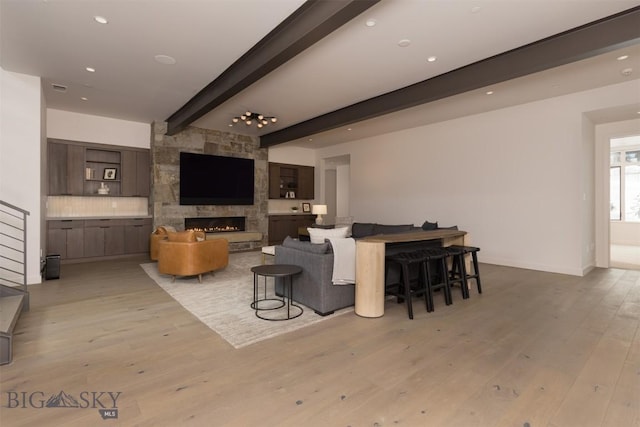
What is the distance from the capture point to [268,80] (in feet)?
15.6

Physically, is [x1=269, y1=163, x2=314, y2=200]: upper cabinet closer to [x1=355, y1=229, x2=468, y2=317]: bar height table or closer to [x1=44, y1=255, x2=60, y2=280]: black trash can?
[x1=44, y1=255, x2=60, y2=280]: black trash can

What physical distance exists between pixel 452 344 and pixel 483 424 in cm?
103

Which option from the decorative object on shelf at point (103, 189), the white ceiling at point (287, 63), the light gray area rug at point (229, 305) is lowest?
the light gray area rug at point (229, 305)

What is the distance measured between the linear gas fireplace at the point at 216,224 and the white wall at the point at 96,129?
2.15 meters

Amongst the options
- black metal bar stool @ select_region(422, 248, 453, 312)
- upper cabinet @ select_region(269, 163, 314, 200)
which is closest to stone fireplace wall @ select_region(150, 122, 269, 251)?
upper cabinet @ select_region(269, 163, 314, 200)

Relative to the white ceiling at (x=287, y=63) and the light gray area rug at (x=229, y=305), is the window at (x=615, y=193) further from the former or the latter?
the light gray area rug at (x=229, y=305)

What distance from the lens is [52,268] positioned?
4.93 meters

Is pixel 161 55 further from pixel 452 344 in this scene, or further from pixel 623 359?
pixel 623 359

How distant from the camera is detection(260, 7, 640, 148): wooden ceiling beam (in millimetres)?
3076

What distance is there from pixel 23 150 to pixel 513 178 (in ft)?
27.7

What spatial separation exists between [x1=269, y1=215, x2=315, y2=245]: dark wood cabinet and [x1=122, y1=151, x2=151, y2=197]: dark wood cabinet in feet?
11.3

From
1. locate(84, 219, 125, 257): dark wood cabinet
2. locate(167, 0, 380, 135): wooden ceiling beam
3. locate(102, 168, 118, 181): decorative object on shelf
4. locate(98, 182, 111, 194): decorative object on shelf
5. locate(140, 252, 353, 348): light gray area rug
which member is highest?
locate(167, 0, 380, 135): wooden ceiling beam

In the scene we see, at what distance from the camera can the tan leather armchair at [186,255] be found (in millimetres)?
4668

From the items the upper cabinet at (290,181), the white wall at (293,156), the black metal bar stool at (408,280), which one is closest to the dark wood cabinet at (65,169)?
the upper cabinet at (290,181)
